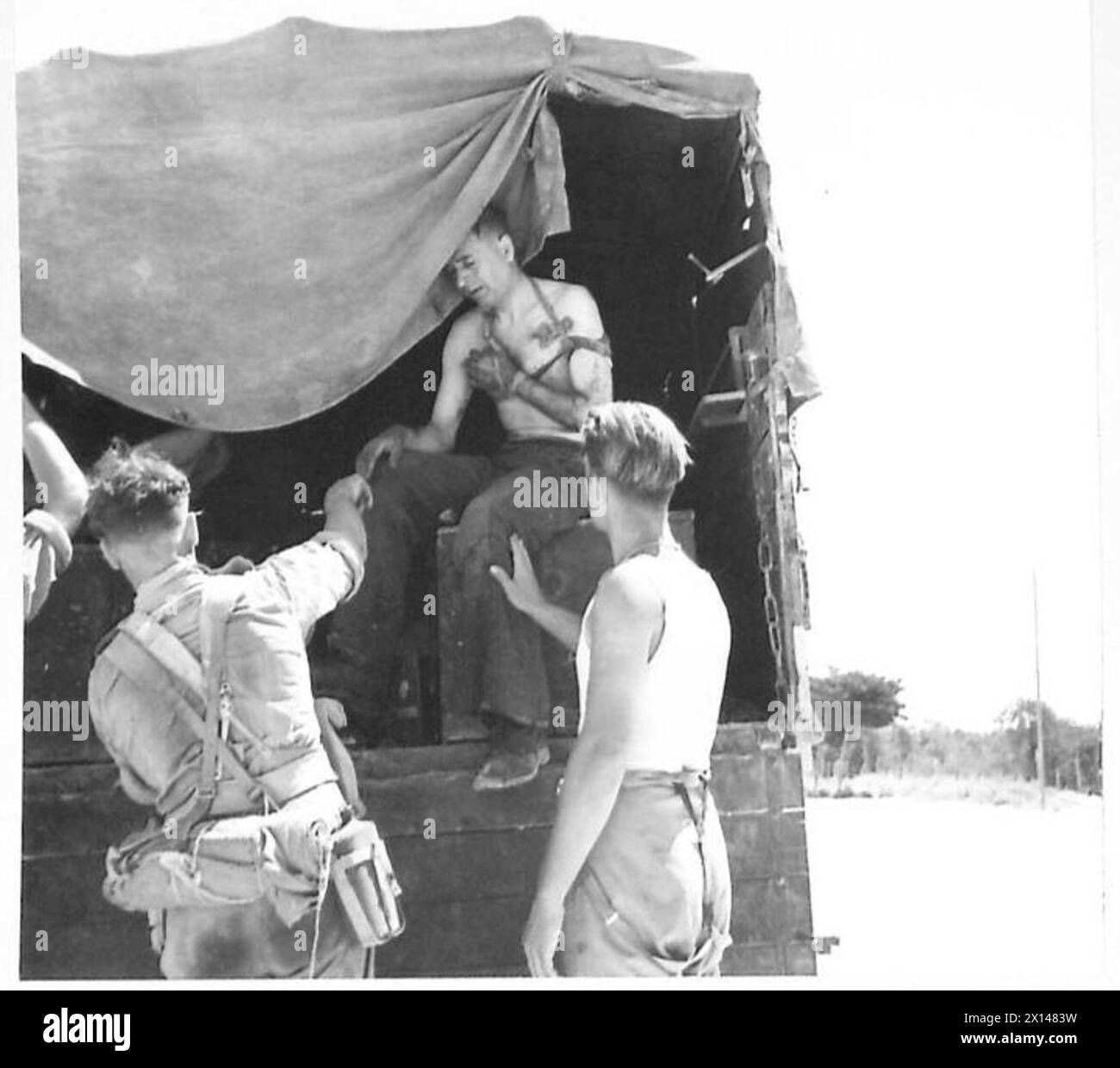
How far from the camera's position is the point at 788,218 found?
5.38 metres

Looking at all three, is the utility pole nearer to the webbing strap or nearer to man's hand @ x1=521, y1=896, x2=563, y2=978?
man's hand @ x1=521, y1=896, x2=563, y2=978

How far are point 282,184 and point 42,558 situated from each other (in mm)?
1277

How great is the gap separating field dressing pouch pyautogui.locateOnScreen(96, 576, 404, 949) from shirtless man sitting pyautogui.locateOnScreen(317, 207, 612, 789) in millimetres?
284

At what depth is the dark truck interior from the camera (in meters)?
5.34

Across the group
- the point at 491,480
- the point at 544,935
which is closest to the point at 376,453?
the point at 491,480

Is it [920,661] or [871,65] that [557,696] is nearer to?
[920,661]

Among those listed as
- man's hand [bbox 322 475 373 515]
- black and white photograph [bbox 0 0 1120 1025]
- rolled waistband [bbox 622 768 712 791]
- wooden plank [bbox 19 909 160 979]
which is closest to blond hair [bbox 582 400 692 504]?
black and white photograph [bbox 0 0 1120 1025]

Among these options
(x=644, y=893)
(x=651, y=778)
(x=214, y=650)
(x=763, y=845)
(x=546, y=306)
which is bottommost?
(x=644, y=893)

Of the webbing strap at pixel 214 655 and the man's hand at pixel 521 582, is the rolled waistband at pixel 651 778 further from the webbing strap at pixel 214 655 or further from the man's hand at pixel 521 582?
the webbing strap at pixel 214 655

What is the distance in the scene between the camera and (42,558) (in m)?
5.32

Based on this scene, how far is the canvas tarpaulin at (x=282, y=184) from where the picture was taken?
5340 millimetres

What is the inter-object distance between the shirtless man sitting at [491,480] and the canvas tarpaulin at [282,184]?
147 mm

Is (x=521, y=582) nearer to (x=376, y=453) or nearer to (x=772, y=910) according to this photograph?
(x=376, y=453)
